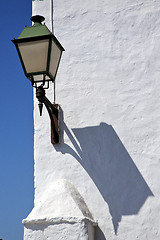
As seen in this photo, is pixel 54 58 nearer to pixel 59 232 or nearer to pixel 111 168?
pixel 111 168

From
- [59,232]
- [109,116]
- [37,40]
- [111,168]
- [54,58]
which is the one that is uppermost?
[37,40]

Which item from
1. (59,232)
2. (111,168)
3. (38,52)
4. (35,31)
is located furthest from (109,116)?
(59,232)

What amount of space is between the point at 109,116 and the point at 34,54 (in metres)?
0.87

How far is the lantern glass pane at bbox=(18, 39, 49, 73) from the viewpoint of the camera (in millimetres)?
4332

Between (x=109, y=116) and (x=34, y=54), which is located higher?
(x=34, y=54)

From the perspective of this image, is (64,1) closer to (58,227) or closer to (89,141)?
(89,141)

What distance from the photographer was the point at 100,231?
4391mm

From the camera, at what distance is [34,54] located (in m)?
4.35

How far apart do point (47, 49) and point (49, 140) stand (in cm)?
87

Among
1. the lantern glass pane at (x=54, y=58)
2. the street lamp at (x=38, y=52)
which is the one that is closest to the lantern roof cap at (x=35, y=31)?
the street lamp at (x=38, y=52)

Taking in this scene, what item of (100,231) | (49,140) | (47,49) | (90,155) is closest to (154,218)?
(100,231)

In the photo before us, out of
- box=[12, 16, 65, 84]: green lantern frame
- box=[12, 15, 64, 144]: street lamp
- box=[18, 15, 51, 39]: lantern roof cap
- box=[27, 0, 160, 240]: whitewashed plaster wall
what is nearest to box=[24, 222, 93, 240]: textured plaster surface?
box=[27, 0, 160, 240]: whitewashed plaster wall

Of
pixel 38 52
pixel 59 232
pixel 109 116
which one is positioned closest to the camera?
pixel 59 232

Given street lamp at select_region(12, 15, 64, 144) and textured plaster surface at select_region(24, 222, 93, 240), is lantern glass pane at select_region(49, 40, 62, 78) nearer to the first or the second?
street lamp at select_region(12, 15, 64, 144)
